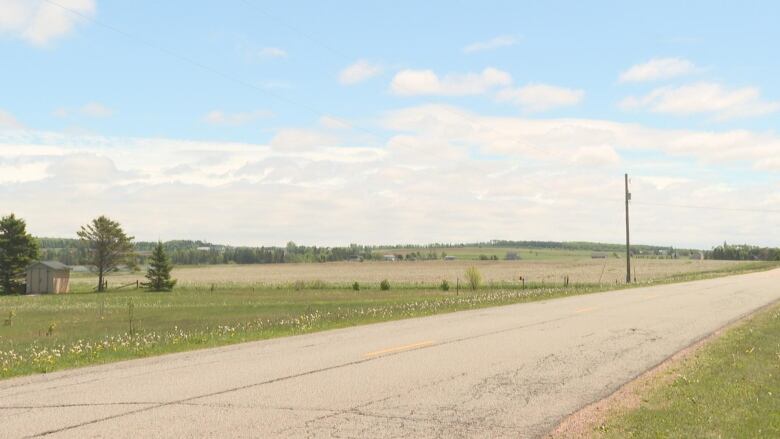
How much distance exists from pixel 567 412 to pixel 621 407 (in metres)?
0.79

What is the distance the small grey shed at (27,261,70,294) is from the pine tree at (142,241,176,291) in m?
10.3

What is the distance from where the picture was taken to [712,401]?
9.74 metres

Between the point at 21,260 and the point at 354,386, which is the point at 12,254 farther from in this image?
the point at 354,386

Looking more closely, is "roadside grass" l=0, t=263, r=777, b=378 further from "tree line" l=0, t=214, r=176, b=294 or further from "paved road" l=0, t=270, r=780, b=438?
"tree line" l=0, t=214, r=176, b=294

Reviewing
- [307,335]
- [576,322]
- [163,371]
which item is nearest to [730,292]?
[576,322]

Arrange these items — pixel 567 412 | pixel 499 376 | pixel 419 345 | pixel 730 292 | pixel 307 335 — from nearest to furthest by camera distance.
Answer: pixel 567 412
pixel 499 376
pixel 419 345
pixel 307 335
pixel 730 292

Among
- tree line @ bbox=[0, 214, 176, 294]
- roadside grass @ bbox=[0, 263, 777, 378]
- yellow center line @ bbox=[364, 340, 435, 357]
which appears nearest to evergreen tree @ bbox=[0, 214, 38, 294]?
tree line @ bbox=[0, 214, 176, 294]

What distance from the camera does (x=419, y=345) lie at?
15.6 m

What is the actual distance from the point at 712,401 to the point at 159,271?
7549 centimetres

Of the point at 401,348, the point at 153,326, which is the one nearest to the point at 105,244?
the point at 153,326

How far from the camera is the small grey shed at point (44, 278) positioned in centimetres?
7869

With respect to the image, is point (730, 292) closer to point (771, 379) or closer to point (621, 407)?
point (771, 379)

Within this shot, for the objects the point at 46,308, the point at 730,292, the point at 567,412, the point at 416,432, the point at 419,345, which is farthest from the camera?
the point at 46,308

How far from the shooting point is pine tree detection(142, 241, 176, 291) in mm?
78438
